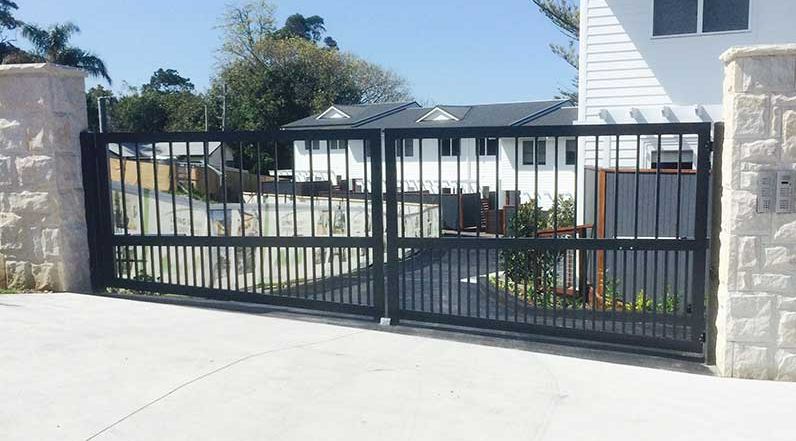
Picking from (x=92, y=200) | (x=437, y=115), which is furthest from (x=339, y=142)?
(x=92, y=200)

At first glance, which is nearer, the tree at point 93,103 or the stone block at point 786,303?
the stone block at point 786,303

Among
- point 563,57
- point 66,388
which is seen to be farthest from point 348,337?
point 563,57

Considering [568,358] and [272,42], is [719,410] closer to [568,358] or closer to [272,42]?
[568,358]

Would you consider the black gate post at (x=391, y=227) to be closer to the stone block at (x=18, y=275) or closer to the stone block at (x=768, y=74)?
the stone block at (x=768, y=74)

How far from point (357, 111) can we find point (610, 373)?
114 feet

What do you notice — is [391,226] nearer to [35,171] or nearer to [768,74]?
[768,74]

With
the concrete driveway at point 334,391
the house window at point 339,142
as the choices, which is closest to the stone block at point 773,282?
the concrete driveway at point 334,391

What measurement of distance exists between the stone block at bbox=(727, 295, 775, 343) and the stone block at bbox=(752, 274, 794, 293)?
0.06m

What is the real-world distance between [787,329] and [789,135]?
127cm

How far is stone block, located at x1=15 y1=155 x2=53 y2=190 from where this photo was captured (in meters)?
6.32

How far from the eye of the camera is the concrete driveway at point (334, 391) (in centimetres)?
353

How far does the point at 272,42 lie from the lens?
49562 millimetres

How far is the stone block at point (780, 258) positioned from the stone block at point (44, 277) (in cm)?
632

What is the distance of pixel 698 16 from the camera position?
12.2 metres
